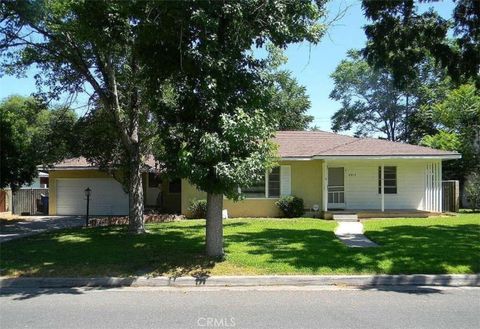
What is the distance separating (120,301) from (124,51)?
868cm

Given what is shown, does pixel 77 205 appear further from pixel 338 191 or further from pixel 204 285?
pixel 204 285

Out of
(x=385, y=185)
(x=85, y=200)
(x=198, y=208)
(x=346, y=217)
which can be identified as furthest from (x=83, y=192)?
(x=385, y=185)

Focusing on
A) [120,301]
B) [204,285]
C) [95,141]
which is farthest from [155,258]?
[95,141]

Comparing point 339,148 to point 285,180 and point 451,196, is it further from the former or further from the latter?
point 451,196

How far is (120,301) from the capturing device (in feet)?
27.1

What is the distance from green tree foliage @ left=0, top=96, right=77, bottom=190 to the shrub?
573 cm

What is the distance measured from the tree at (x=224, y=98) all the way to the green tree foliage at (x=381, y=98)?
3651 cm

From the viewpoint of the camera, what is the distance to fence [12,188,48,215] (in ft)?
93.4

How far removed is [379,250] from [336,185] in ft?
38.0

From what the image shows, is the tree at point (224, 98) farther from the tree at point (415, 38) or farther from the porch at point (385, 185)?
the porch at point (385, 185)

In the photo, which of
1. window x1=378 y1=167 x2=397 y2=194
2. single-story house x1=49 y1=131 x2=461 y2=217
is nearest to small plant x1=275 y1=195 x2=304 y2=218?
single-story house x1=49 y1=131 x2=461 y2=217

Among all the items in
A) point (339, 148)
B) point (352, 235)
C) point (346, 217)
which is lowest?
A: point (352, 235)

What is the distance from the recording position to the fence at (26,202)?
93.4 feet

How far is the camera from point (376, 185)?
77.1 feet
